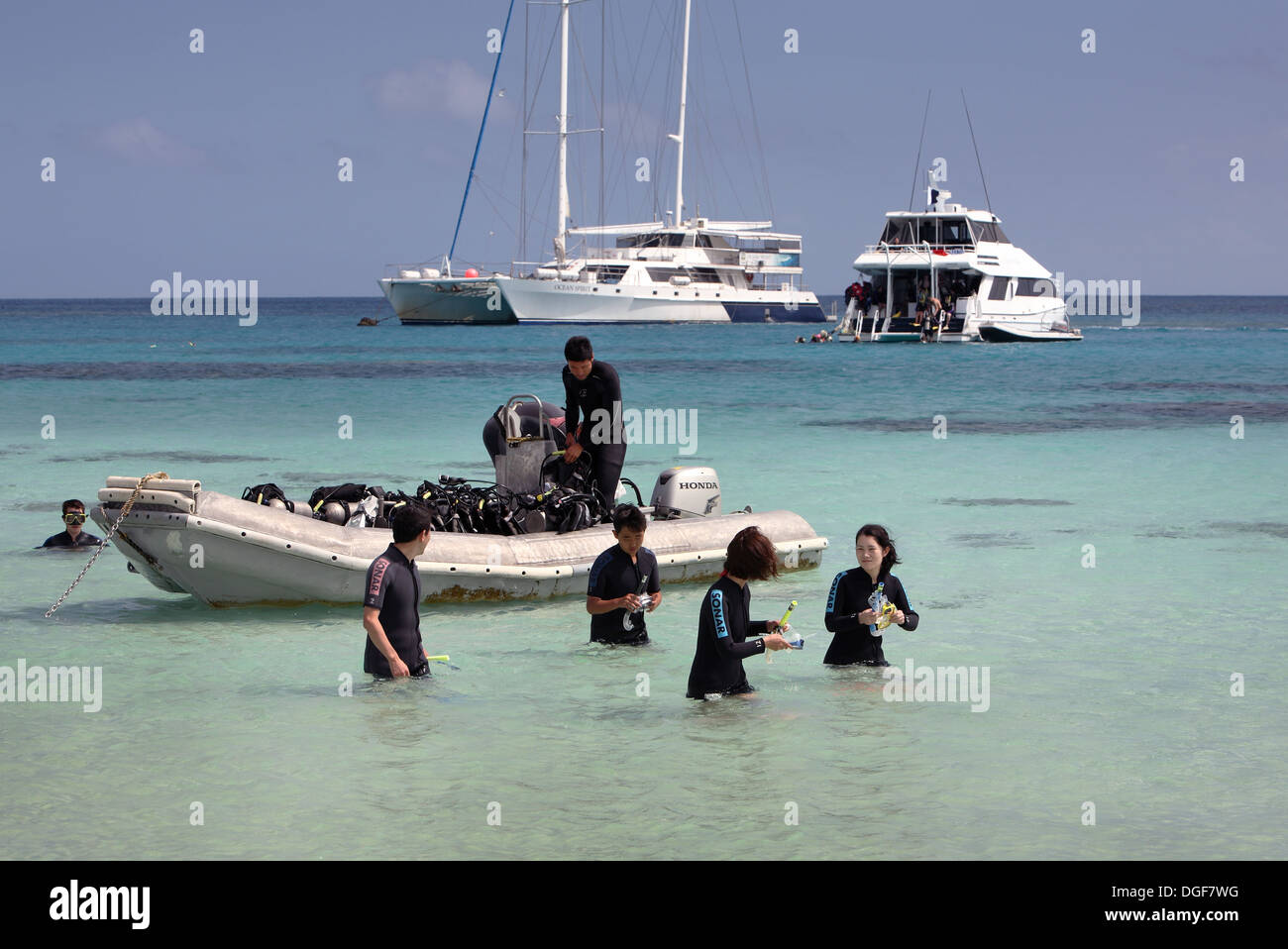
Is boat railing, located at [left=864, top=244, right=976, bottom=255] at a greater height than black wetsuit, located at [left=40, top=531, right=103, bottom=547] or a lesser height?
greater

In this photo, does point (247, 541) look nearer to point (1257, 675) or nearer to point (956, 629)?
point (956, 629)

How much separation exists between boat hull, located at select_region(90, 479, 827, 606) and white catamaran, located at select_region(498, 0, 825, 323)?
5598 centimetres

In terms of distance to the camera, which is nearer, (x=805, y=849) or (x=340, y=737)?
(x=805, y=849)

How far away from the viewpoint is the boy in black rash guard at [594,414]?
9.20 m

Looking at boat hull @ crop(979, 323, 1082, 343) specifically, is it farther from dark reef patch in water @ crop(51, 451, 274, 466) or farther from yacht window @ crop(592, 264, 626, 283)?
dark reef patch in water @ crop(51, 451, 274, 466)

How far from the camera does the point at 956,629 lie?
9.16 m

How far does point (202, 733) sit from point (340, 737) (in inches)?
28.2

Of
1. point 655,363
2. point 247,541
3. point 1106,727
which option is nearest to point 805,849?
point 1106,727

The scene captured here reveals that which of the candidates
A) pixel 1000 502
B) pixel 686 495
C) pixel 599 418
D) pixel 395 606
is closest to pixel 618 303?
pixel 1000 502

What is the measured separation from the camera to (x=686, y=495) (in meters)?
10.7

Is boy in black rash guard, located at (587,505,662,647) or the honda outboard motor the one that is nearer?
boy in black rash guard, located at (587,505,662,647)

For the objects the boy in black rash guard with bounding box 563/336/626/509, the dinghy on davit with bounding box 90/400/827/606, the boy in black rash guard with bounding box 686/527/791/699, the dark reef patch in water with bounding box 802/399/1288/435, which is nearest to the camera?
the boy in black rash guard with bounding box 686/527/791/699

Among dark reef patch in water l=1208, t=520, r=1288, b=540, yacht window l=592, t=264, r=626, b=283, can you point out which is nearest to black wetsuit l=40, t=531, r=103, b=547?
dark reef patch in water l=1208, t=520, r=1288, b=540

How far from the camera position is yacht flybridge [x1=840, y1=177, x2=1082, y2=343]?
46438 millimetres
